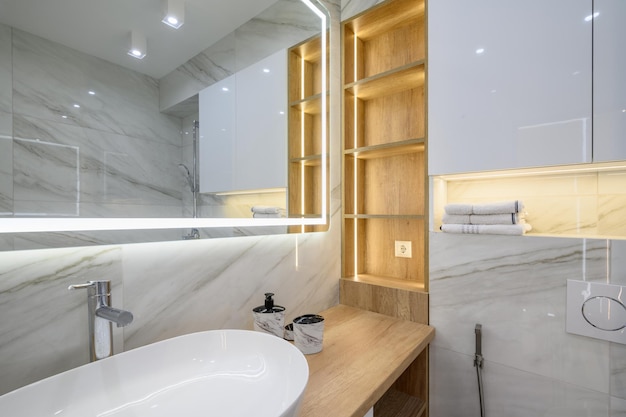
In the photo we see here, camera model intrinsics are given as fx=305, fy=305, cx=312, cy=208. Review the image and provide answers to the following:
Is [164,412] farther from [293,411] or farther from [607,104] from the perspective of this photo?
[607,104]

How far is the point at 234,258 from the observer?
1.10 meters

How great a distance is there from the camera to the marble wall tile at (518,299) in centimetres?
102

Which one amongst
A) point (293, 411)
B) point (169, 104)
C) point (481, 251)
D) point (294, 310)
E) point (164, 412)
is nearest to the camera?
point (293, 411)

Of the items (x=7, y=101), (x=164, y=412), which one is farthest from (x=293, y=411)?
(x=7, y=101)

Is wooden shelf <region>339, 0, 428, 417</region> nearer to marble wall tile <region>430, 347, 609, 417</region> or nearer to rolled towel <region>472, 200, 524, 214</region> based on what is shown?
marble wall tile <region>430, 347, 609, 417</region>

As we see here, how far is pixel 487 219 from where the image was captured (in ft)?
3.98

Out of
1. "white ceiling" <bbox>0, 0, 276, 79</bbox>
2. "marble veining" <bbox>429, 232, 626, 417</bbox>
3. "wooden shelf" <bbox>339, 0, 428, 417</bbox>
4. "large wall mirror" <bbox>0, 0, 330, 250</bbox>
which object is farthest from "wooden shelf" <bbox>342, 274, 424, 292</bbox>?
"white ceiling" <bbox>0, 0, 276, 79</bbox>

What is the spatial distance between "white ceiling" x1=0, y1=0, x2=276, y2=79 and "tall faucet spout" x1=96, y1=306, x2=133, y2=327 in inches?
25.7

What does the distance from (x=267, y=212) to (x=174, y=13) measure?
0.74 m

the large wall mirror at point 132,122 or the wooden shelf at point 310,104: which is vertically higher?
the wooden shelf at point 310,104

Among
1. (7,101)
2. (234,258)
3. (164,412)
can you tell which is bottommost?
(164,412)

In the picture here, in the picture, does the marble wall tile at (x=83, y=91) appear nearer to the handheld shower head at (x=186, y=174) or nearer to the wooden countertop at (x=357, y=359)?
the handheld shower head at (x=186, y=174)

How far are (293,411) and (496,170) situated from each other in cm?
107

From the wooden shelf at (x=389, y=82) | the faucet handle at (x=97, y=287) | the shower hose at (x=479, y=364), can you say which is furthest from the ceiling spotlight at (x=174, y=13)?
the shower hose at (x=479, y=364)
